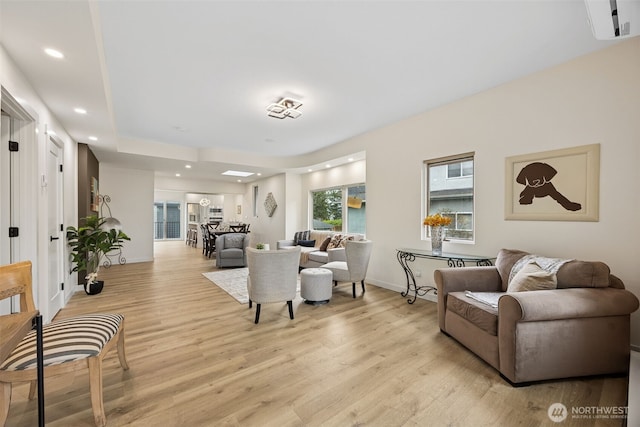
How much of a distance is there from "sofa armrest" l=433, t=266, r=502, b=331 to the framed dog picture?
0.83 metres

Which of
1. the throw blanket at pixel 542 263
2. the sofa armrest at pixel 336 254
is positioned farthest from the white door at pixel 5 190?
the throw blanket at pixel 542 263

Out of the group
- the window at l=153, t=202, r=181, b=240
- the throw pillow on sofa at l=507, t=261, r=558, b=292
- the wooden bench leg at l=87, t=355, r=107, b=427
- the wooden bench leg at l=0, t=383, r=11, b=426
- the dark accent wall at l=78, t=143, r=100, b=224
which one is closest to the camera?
the wooden bench leg at l=0, t=383, r=11, b=426

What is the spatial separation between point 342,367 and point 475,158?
9.82 feet

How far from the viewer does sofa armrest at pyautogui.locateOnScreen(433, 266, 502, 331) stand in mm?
2781

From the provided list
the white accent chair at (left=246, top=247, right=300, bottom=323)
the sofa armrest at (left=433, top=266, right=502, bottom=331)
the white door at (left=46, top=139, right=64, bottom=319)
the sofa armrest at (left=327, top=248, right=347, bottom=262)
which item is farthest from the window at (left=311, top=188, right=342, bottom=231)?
the white door at (left=46, top=139, right=64, bottom=319)

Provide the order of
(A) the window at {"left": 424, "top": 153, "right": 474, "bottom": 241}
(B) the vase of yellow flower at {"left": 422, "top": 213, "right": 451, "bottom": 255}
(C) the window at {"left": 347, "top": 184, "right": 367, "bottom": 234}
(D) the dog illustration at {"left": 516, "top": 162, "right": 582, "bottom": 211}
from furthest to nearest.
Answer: (C) the window at {"left": 347, "top": 184, "right": 367, "bottom": 234}
(A) the window at {"left": 424, "top": 153, "right": 474, "bottom": 241}
(B) the vase of yellow flower at {"left": 422, "top": 213, "right": 451, "bottom": 255}
(D) the dog illustration at {"left": 516, "top": 162, "right": 582, "bottom": 211}

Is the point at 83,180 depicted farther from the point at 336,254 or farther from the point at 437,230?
the point at 437,230

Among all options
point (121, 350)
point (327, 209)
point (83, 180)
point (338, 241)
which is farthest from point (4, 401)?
point (327, 209)

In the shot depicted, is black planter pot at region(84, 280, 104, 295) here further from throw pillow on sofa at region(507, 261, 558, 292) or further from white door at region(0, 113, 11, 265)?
throw pillow on sofa at region(507, 261, 558, 292)

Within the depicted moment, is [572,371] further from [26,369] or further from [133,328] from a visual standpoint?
[133,328]

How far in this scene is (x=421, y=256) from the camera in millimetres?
3633

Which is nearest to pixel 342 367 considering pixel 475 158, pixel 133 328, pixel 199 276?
pixel 133 328

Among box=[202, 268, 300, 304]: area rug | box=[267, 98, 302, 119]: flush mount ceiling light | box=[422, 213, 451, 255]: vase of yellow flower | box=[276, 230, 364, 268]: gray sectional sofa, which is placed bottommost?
box=[202, 268, 300, 304]: area rug

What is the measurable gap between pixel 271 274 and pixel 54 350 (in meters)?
1.87
